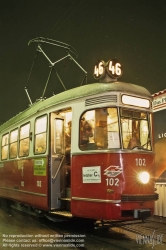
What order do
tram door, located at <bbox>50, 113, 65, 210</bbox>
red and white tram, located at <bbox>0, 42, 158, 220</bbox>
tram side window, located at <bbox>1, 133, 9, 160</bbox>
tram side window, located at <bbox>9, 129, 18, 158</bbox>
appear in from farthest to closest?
tram side window, located at <bbox>1, 133, 9, 160</bbox>, tram side window, located at <bbox>9, 129, 18, 158</bbox>, tram door, located at <bbox>50, 113, 65, 210</bbox>, red and white tram, located at <bbox>0, 42, 158, 220</bbox>

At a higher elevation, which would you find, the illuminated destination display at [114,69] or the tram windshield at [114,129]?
the illuminated destination display at [114,69]

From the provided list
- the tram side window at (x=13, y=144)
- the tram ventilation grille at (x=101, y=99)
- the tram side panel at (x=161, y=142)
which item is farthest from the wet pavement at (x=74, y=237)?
the tram side panel at (x=161, y=142)

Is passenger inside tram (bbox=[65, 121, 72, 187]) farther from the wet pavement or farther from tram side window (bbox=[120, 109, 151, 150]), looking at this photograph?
tram side window (bbox=[120, 109, 151, 150])

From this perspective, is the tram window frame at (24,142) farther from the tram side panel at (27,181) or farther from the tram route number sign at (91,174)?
the tram route number sign at (91,174)

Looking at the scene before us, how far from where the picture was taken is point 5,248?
21.0 feet

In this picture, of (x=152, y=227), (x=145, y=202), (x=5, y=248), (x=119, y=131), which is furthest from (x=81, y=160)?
(x=152, y=227)

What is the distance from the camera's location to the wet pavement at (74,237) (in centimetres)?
654

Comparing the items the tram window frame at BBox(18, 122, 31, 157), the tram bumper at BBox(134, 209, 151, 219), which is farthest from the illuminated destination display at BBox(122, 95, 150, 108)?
the tram window frame at BBox(18, 122, 31, 157)

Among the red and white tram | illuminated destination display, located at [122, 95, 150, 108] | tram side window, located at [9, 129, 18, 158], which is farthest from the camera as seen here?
tram side window, located at [9, 129, 18, 158]

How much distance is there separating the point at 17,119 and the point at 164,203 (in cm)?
537

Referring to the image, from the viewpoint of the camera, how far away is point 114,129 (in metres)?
7.02

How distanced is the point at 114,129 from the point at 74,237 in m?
2.49

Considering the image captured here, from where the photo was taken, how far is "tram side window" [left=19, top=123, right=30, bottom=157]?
31.6 ft

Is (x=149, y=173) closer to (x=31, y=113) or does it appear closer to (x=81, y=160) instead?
(x=81, y=160)
